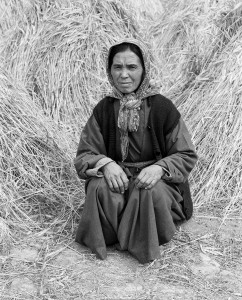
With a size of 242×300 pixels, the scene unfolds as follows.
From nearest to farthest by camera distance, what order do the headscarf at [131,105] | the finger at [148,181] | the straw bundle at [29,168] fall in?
the finger at [148,181]
the headscarf at [131,105]
the straw bundle at [29,168]

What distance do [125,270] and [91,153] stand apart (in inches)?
24.8

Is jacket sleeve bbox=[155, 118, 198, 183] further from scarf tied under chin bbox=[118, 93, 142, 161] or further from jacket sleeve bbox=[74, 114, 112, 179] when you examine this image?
jacket sleeve bbox=[74, 114, 112, 179]

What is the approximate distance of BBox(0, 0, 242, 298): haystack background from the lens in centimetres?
305

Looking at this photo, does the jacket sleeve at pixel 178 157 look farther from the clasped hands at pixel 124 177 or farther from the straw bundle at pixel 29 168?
the straw bundle at pixel 29 168

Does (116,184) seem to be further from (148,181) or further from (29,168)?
(29,168)

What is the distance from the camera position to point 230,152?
3.23 meters

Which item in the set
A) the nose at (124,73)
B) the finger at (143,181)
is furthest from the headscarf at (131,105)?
the finger at (143,181)

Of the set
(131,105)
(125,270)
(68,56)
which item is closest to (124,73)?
(131,105)

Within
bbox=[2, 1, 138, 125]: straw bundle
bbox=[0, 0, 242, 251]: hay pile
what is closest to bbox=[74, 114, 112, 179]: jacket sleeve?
bbox=[0, 0, 242, 251]: hay pile

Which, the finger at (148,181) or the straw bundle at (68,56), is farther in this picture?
the straw bundle at (68,56)

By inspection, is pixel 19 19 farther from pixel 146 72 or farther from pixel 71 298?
pixel 71 298

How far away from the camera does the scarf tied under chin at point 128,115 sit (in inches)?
99.6

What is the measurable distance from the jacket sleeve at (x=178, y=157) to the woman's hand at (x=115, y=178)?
0.62 ft

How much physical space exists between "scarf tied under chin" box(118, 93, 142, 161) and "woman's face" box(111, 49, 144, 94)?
0.16 ft
